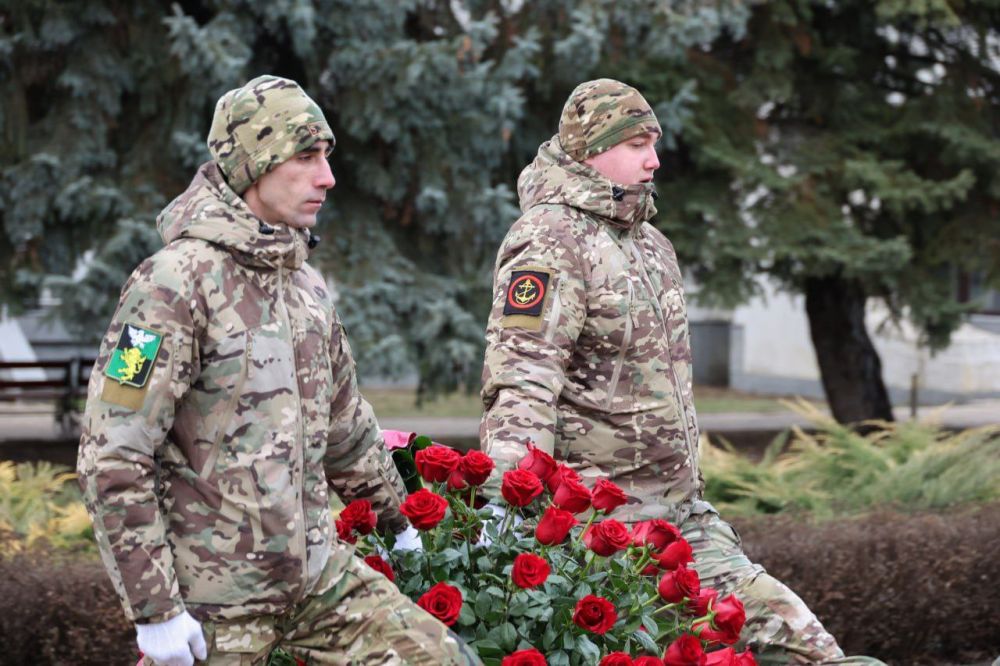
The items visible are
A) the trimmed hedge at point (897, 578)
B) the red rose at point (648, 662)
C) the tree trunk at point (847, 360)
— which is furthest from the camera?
the tree trunk at point (847, 360)

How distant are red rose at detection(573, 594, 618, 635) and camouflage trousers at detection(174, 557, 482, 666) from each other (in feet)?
0.83

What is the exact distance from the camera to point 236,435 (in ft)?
9.52

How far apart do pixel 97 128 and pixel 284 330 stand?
781 centimetres

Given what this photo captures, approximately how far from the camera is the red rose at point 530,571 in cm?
314

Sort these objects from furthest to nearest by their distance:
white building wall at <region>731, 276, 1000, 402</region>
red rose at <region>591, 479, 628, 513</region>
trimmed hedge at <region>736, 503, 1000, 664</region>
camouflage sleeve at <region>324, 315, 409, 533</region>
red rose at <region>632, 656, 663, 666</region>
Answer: white building wall at <region>731, 276, 1000, 402</region>, trimmed hedge at <region>736, 503, 1000, 664</region>, red rose at <region>591, 479, 628, 513</region>, camouflage sleeve at <region>324, 315, 409, 533</region>, red rose at <region>632, 656, 663, 666</region>

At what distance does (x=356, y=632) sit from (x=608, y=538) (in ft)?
2.06

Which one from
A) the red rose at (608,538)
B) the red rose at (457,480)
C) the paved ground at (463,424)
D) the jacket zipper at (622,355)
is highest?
the jacket zipper at (622,355)

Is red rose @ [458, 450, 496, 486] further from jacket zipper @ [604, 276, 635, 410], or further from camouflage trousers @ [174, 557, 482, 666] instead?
jacket zipper @ [604, 276, 635, 410]

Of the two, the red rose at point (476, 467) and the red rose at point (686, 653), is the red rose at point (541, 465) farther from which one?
the red rose at point (686, 653)

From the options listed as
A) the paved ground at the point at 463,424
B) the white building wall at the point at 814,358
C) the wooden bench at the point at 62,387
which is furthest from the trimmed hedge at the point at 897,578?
the white building wall at the point at 814,358

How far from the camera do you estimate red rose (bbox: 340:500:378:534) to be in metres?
3.33

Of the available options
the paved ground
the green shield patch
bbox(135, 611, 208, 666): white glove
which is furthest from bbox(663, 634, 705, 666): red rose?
the paved ground

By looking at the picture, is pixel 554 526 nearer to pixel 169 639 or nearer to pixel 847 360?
pixel 169 639

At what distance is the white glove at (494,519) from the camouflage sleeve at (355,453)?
19cm
